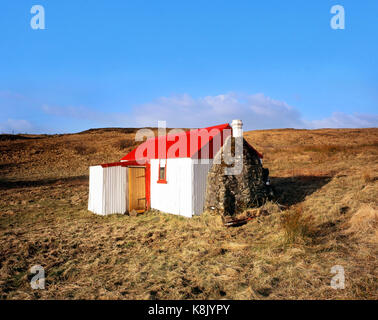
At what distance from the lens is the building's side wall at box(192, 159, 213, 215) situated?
11.3m

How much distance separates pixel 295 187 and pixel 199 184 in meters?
7.11

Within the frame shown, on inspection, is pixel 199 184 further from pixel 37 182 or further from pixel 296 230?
pixel 37 182

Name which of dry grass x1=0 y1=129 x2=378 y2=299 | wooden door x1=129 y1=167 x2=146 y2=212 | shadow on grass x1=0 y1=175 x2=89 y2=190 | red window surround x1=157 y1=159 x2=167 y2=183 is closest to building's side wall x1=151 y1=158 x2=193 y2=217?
red window surround x1=157 y1=159 x2=167 y2=183

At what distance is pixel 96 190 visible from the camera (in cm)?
1383

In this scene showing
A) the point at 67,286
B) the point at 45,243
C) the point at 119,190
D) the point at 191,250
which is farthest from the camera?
the point at 119,190

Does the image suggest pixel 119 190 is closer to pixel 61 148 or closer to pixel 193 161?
pixel 193 161

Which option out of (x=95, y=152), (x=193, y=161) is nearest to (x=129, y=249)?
(x=193, y=161)

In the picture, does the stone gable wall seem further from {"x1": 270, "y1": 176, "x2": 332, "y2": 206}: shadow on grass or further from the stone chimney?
{"x1": 270, "y1": 176, "x2": 332, "y2": 206}: shadow on grass

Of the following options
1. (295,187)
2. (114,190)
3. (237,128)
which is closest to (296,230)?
(237,128)

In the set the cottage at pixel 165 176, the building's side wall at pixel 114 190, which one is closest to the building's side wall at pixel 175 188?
the cottage at pixel 165 176

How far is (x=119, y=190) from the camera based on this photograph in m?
13.7

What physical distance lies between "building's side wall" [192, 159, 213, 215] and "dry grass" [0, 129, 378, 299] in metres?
0.66

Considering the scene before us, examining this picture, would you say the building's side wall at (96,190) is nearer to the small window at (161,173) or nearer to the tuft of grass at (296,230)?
the small window at (161,173)
